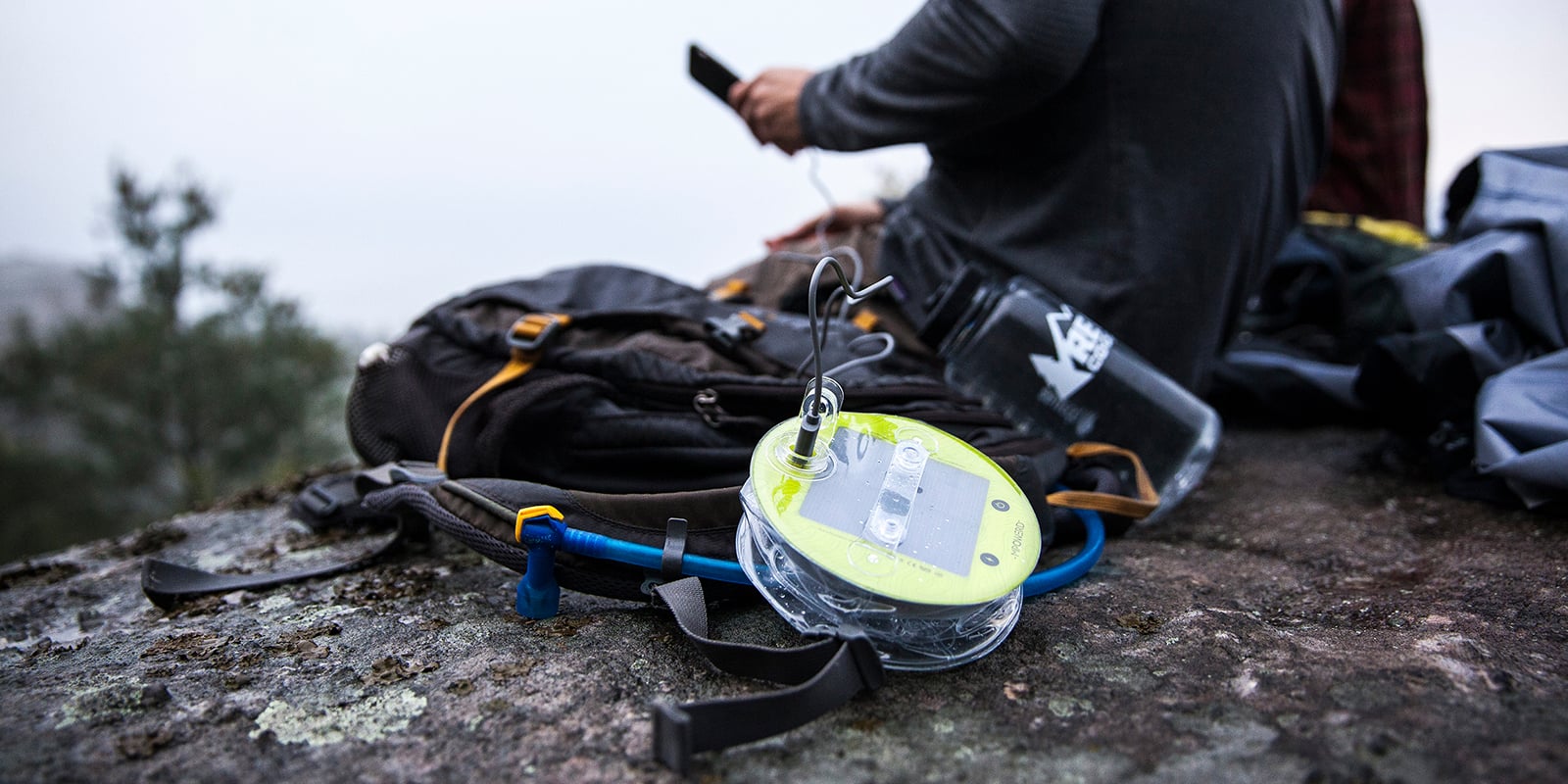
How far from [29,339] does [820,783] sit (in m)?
14.0

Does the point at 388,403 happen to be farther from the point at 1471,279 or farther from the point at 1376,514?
the point at 1471,279

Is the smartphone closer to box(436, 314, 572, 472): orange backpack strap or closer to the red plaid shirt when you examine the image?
box(436, 314, 572, 472): orange backpack strap

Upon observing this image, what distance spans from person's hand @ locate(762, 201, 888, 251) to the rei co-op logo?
772mm

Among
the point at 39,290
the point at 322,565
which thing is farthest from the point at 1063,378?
the point at 39,290

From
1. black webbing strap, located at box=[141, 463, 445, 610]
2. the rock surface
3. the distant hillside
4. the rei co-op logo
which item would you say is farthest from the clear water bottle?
the distant hillside

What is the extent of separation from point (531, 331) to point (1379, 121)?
9.57 ft

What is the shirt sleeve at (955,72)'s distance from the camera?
4.81 ft

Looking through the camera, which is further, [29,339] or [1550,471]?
[29,339]

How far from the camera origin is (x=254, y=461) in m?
10.6

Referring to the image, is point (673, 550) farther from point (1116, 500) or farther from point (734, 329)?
point (1116, 500)

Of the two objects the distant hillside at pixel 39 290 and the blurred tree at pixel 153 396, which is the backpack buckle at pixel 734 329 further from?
the distant hillside at pixel 39 290

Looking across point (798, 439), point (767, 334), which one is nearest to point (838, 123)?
point (767, 334)

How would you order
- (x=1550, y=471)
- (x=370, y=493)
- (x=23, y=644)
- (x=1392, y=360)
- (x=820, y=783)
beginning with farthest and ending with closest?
(x=1392, y=360) < (x=370, y=493) < (x=1550, y=471) < (x=23, y=644) < (x=820, y=783)

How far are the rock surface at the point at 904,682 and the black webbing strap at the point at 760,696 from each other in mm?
30
